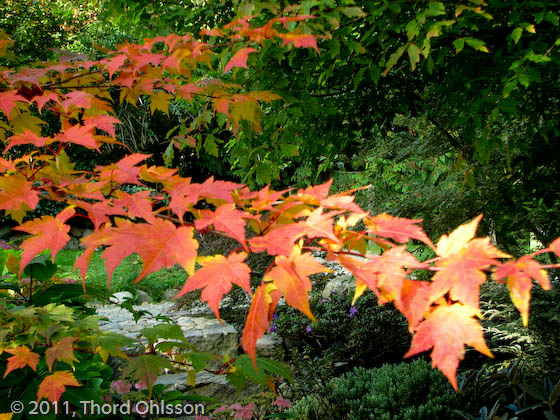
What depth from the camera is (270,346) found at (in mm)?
4355

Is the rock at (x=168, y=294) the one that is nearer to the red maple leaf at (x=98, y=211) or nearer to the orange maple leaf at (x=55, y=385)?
the orange maple leaf at (x=55, y=385)

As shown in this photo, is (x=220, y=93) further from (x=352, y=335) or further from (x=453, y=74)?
(x=352, y=335)

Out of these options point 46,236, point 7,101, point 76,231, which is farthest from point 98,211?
point 76,231

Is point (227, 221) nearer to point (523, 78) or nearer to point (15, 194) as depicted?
point (15, 194)

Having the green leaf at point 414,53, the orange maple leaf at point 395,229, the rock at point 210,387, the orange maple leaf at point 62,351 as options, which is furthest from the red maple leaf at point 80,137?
the rock at point 210,387

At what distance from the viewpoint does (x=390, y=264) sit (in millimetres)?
747

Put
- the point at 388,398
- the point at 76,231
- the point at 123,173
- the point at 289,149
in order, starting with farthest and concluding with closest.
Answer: the point at 76,231, the point at 388,398, the point at 289,149, the point at 123,173

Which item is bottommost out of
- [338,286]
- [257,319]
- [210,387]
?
[338,286]

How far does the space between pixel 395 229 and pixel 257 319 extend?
1.02ft

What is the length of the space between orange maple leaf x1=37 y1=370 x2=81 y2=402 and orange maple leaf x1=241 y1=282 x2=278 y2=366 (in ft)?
2.64

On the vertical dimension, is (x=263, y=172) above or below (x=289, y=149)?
below

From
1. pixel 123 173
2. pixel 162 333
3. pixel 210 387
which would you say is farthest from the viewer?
pixel 210 387

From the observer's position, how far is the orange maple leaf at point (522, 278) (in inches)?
25.8

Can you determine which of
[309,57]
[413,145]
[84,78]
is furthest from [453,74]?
[84,78]
